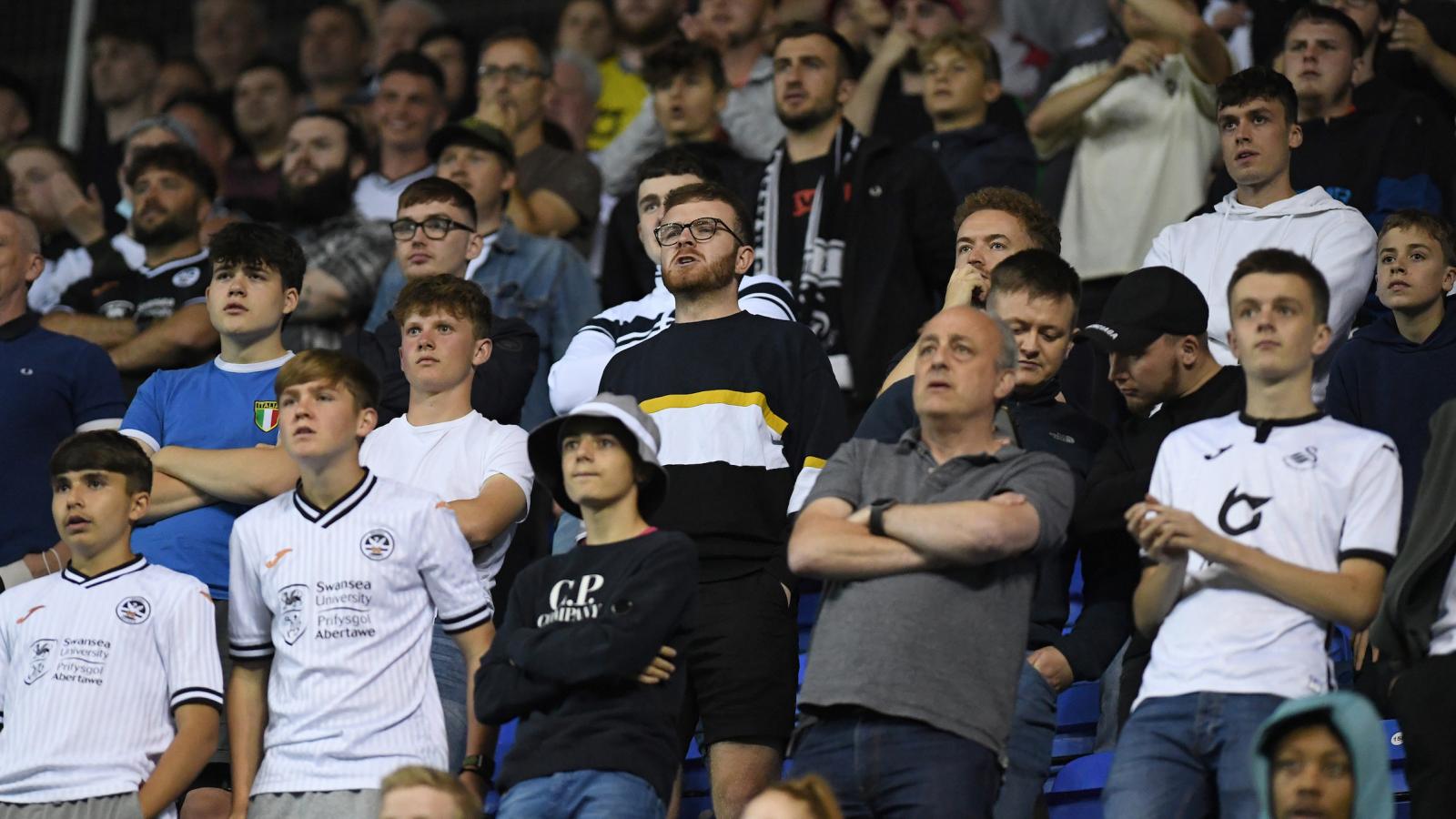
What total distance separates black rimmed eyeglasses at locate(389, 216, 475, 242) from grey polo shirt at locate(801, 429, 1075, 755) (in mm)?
2690

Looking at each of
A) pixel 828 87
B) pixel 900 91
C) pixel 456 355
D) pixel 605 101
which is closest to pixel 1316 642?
pixel 456 355

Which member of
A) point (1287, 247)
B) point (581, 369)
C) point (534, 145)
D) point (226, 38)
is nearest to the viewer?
point (581, 369)

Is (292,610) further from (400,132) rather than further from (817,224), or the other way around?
(400,132)

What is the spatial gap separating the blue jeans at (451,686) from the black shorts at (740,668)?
648mm

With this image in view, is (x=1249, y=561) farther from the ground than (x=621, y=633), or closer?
farther from the ground

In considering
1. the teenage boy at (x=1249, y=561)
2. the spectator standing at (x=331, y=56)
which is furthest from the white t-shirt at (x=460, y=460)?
the spectator standing at (x=331, y=56)

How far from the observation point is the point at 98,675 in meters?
5.46

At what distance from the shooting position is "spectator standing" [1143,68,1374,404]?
263 inches

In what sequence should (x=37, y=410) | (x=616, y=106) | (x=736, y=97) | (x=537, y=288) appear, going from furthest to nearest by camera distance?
(x=616, y=106), (x=736, y=97), (x=537, y=288), (x=37, y=410)

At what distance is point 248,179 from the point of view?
35.9 feet

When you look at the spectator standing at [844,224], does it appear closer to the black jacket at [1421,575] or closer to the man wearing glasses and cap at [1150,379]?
the man wearing glasses and cap at [1150,379]

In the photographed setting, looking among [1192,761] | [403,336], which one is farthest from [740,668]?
[403,336]

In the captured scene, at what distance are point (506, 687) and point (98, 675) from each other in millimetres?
1256

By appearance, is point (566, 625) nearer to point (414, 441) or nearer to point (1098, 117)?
point (414, 441)
